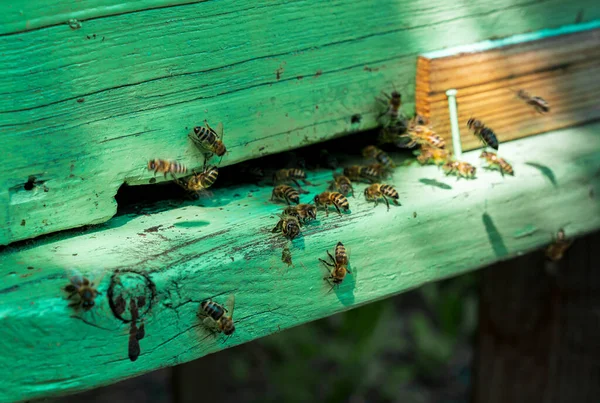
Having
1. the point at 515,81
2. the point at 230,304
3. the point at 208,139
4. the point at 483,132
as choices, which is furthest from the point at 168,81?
the point at 515,81

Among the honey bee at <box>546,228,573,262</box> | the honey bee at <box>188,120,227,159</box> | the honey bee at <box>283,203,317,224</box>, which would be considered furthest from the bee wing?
the honey bee at <box>546,228,573,262</box>

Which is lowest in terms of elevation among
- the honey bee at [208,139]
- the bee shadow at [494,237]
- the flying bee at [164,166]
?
the bee shadow at [494,237]

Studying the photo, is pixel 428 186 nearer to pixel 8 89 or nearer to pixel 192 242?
pixel 192 242

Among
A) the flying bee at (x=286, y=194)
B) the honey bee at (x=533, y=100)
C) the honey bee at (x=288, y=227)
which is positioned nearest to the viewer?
the honey bee at (x=288, y=227)

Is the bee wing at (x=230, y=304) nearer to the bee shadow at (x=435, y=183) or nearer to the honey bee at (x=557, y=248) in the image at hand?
the bee shadow at (x=435, y=183)

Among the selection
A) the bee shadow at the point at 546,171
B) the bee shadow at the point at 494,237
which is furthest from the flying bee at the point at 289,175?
the bee shadow at the point at 546,171

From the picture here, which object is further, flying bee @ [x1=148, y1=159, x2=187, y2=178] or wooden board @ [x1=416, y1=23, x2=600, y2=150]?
wooden board @ [x1=416, y1=23, x2=600, y2=150]

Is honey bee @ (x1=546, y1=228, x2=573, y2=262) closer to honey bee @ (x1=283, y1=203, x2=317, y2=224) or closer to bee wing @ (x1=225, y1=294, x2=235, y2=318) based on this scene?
honey bee @ (x1=283, y1=203, x2=317, y2=224)

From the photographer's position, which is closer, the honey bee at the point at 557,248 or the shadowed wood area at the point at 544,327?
the honey bee at the point at 557,248
